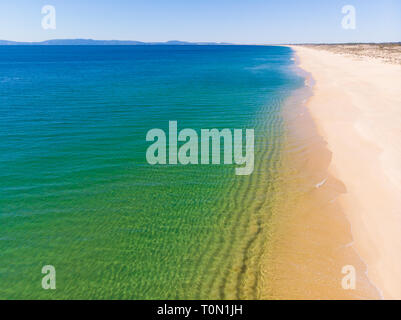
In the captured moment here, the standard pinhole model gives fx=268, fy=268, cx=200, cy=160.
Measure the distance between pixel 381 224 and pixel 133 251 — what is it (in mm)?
7652

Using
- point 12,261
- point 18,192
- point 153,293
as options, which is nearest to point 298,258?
point 153,293

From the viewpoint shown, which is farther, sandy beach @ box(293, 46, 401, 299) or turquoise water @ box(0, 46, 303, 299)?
sandy beach @ box(293, 46, 401, 299)

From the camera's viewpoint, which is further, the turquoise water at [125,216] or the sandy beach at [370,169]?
the sandy beach at [370,169]

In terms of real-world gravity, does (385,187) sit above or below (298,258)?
above

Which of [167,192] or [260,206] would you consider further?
[167,192]

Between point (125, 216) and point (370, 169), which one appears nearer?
point (125, 216)

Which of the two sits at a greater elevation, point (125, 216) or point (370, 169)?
point (370, 169)

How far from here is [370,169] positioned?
11.5m

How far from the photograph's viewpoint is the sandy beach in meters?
7.30

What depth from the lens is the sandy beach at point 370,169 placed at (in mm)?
7297

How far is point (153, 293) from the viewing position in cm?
655
